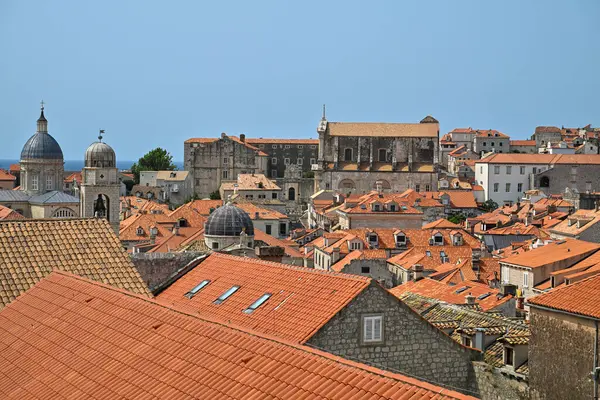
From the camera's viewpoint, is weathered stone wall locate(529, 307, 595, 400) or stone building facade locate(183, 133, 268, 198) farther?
stone building facade locate(183, 133, 268, 198)

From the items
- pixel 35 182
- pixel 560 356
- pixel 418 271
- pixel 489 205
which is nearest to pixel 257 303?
pixel 560 356

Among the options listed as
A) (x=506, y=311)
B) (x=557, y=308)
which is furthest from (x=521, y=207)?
(x=557, y=308)

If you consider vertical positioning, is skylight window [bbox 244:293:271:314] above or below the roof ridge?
below

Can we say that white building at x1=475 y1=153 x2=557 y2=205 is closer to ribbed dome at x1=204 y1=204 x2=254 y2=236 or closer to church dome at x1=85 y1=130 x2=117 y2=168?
church dome at x1=85 y1=130 x2=117 y2=168

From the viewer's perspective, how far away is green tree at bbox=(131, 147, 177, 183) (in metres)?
158

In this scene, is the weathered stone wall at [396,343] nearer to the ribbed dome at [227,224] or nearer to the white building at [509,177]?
the ribbed dome at [227,224]

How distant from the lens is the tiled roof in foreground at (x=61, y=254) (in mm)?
18812

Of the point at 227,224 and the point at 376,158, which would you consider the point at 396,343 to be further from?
the point at 376,158

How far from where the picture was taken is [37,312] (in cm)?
1652

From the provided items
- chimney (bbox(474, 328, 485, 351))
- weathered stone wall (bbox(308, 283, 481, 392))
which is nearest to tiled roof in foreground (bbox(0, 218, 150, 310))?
weathered stone wall (bbox(308, 283, 481, 392))

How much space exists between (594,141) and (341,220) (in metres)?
78.1

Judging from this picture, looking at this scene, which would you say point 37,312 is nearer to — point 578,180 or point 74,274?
point 74,274

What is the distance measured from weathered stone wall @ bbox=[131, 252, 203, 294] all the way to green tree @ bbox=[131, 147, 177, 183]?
13459 cm

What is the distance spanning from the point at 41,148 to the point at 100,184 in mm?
19663
